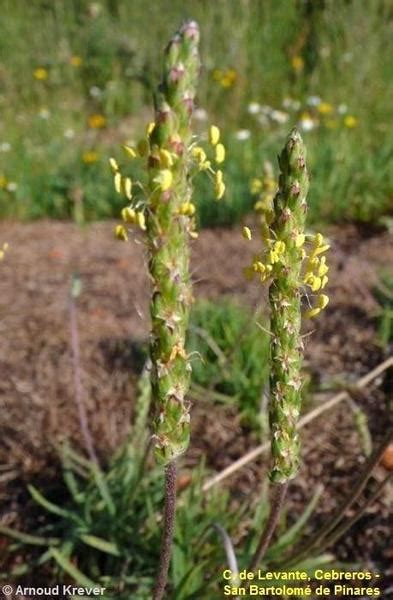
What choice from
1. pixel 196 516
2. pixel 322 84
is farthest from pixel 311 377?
pixel 322 84

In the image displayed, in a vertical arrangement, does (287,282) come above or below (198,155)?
below

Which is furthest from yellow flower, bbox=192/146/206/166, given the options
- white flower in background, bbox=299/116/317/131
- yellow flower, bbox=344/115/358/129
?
yellow flower, bbox=344/115/358/129

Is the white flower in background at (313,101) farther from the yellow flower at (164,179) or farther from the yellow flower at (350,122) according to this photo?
the yellow flower at (164,179)

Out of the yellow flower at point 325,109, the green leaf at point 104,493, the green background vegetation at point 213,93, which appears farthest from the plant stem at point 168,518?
the yellow flower at point 325,109

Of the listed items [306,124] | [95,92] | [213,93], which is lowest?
[306,124]

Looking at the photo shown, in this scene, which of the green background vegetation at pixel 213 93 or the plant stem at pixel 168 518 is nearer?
the plant stem at pixel 168 518

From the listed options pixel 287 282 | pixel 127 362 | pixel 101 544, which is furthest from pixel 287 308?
pixel 127 362

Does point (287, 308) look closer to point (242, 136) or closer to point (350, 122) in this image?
point (242, 136)

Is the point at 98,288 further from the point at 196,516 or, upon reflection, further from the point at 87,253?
the point at 196,516
